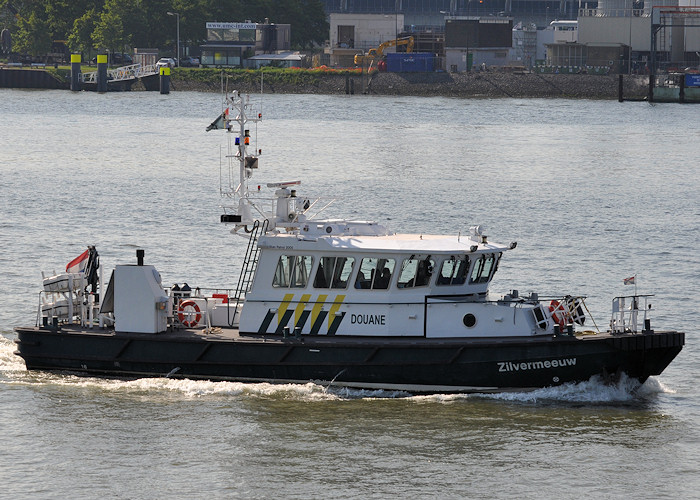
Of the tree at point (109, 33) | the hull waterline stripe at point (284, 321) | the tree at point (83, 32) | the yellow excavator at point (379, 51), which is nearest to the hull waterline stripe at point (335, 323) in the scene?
the hull waterline stripe at point (284, 321)

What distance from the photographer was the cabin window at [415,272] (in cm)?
2400

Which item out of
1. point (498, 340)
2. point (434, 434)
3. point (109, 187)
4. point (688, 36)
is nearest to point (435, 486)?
point (434, 434)

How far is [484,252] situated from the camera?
2409 cm

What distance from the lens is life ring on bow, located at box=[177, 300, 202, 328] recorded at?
83.6 ft

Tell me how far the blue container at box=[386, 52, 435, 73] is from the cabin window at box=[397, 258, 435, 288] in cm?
11490

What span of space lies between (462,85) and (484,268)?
112 meters

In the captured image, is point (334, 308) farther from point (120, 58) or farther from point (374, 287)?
point (120, 58)

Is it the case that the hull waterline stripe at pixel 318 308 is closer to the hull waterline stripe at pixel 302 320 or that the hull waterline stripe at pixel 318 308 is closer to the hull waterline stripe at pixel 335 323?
the hull waterline stripe at pixel 302 320

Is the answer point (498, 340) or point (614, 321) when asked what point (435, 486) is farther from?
point (614, 321)

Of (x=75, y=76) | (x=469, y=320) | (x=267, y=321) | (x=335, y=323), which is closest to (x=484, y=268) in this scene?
(x=469, y=320)

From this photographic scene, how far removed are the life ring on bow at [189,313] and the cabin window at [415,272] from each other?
14.4ft

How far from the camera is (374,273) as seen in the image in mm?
24125

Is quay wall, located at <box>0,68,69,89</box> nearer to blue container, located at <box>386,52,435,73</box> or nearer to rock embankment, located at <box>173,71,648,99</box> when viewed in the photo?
rock embankment, located at <box>173,71,648,99</box>

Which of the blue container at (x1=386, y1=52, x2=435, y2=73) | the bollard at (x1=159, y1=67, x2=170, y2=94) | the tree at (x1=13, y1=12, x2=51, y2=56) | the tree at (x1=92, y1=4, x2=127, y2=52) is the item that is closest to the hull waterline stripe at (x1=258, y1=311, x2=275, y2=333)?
the bollard at (x1=159, y1=67, x2=170, y2=94)
